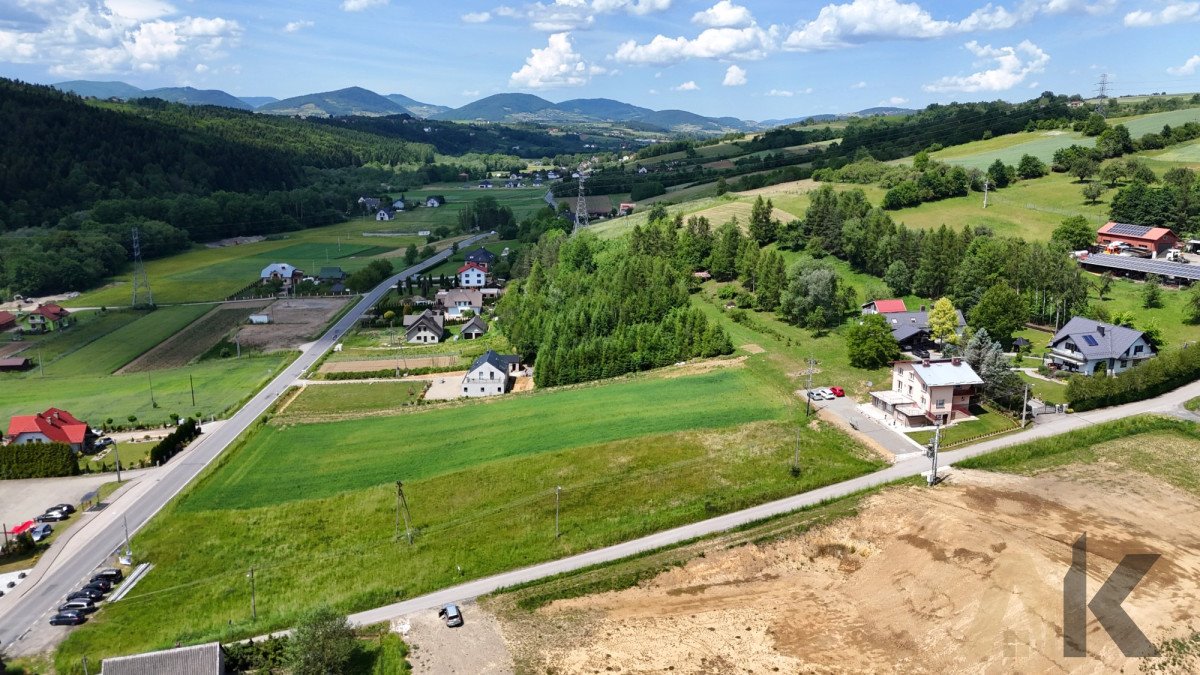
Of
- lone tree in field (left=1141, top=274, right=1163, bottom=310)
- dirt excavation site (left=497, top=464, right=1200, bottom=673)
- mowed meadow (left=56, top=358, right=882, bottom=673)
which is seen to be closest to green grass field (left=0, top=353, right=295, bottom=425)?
mowed meadow (left=56, top=358, right=882, bottom=673)

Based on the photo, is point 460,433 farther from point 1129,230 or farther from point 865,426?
point 1129,230

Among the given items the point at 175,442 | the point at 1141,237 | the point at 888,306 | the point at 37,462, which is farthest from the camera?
the point at 1141,237

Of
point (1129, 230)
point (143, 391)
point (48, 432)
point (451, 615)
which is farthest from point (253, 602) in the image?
point (1129, 230)

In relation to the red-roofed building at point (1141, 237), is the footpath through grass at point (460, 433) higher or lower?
lower

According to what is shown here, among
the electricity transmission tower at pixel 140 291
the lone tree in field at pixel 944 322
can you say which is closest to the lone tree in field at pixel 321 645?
the lone tree in field at pixel 944 322

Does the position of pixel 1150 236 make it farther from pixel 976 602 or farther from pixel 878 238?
pixel 976 602

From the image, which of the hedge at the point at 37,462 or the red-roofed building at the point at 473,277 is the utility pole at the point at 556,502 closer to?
the hedge at the point at 37,462
